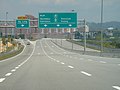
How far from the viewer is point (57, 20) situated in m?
63.6

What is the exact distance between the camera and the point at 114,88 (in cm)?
1184

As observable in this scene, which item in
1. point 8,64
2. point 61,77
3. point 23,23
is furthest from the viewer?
point 23,23

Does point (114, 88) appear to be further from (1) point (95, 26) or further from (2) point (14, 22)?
(1) point (95, 26)

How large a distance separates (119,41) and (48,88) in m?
98.2

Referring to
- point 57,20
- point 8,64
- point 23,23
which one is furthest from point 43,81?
point 23,23

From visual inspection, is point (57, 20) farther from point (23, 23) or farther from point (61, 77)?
point (61, 77)

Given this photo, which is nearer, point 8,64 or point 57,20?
point 8,64

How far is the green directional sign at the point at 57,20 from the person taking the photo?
63.6 metres

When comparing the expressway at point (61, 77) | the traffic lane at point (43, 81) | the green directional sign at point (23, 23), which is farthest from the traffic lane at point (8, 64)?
the green directional sign at point (23, 23)

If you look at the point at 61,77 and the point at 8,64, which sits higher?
the point at 61,77

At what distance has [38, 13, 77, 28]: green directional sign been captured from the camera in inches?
2502

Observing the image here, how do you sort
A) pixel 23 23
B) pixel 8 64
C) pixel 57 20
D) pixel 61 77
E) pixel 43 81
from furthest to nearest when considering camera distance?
pixel 23 23 → pixel 57 20 → pixel 8 64 → pixel 61 77 → pixel 43 81

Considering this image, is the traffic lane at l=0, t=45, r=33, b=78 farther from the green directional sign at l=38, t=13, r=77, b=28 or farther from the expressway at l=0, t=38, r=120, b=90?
the green directional sign at l=38, t=13, r=77, b=28

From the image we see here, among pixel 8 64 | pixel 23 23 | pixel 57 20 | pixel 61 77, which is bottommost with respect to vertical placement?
pixel 8 64
